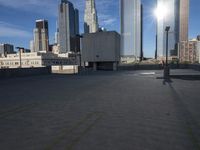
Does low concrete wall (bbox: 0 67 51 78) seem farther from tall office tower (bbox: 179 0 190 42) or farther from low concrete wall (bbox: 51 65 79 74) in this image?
tall office tower (bbox: 179 0 190 42)

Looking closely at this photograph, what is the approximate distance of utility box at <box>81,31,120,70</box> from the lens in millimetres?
86875

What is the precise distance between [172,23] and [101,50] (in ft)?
117

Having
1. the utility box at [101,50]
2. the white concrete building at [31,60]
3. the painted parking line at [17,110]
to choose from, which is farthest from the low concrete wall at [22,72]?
the white concrete building at [31,60]

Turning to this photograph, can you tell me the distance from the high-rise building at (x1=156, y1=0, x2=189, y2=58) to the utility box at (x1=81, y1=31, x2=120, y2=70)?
17.1 metres

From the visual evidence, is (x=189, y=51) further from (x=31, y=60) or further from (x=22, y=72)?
(x=22, y=72)

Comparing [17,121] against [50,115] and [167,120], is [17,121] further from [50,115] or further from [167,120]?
[167,120]

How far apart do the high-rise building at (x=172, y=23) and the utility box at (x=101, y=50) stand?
56.1 feet

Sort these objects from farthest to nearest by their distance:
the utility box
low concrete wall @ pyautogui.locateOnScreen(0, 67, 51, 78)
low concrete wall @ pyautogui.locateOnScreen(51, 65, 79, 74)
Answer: the utility box, low concrete wall @ pyautogui.locateOnScreen(51, 65, 79, 74), low concrete wall @ pyautogui.locateOnScreen(0, 67, 51, 78)

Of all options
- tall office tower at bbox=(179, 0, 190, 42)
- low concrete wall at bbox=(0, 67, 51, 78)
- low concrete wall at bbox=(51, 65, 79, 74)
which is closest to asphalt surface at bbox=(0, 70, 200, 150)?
low concrete wall at bbox=(0, 67, 51, 78)

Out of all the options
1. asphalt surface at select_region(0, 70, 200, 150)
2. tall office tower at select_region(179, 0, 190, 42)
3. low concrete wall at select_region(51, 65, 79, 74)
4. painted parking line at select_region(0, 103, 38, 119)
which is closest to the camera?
asphalt surface at select_region(0, 70, 200, 150)

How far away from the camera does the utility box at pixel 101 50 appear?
8688cm

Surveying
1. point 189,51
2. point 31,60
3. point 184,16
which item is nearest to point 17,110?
point 184,16

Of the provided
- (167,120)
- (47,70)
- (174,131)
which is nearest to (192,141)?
(174,131)

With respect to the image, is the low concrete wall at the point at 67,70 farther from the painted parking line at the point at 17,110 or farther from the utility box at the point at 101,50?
the painted parking line at the point at 17,110
